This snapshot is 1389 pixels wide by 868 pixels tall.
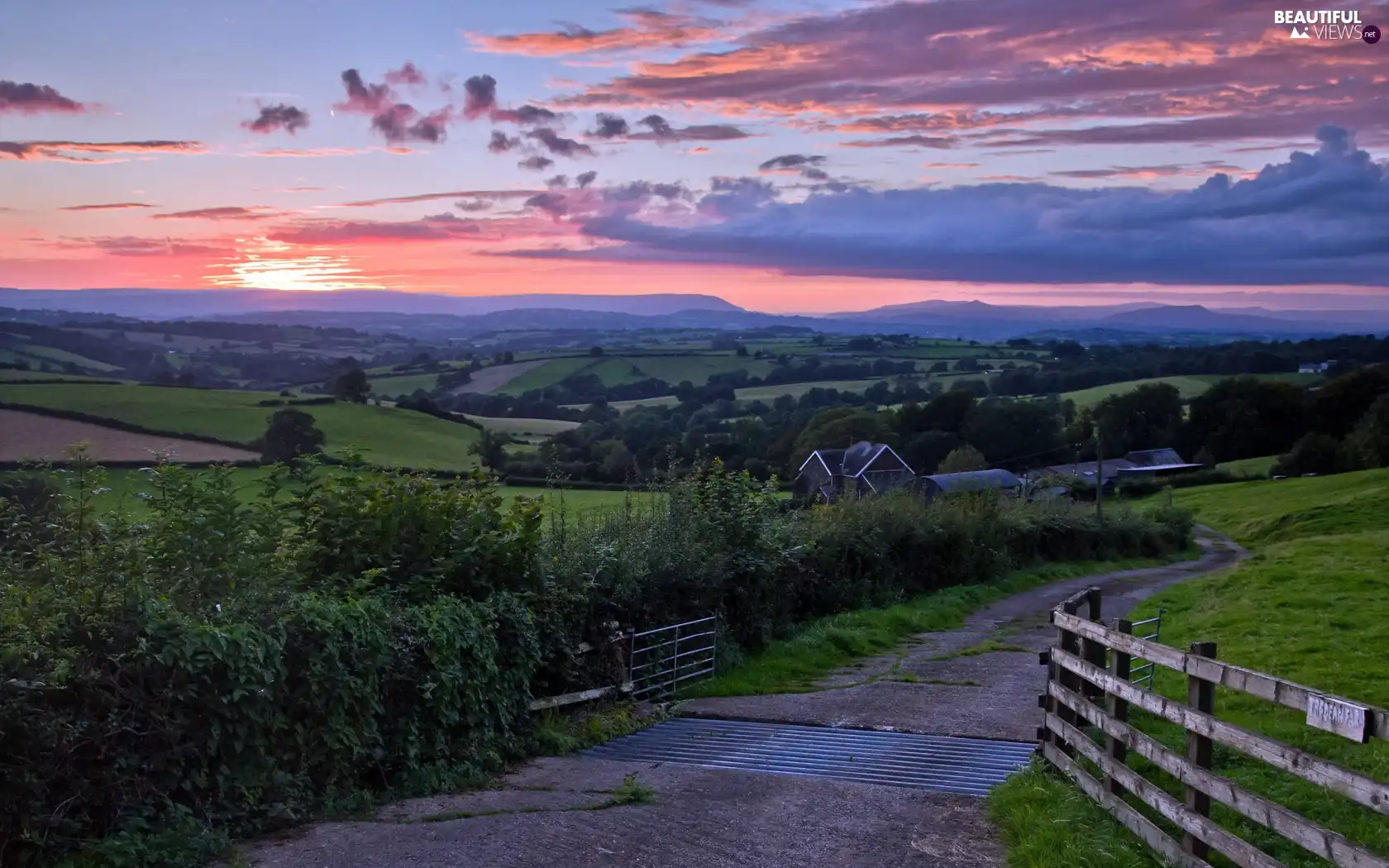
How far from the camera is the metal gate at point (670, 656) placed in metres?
13.9

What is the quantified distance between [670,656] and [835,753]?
3.82 meters

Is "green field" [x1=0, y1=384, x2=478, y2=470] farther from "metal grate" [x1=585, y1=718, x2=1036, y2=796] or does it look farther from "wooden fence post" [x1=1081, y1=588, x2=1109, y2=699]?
"wooden fence post" [x1=1081, y1=588, x2=1109, y2=699]

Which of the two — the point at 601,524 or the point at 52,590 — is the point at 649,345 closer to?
the point at 601,524

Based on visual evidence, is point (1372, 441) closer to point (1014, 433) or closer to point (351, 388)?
point (1014, 433)

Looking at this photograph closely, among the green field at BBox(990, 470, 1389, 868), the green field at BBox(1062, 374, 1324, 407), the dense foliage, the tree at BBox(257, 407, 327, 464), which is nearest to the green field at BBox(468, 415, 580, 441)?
the tree at BBox(257, 407, 327, 464)

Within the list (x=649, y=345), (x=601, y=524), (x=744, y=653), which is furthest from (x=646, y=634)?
(x=649, y=345)

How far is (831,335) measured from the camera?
14412cm

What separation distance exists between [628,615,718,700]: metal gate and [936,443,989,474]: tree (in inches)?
1984

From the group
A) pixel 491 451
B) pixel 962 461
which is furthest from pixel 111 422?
pixel 962 461

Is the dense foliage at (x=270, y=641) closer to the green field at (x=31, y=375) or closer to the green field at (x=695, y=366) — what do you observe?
the green field at (x=31, y=375)

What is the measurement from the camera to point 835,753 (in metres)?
11.0

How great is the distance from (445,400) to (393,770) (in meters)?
53.7

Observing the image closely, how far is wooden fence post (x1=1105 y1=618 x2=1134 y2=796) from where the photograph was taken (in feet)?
24.9

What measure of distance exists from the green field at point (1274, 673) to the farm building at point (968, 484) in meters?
6.86
